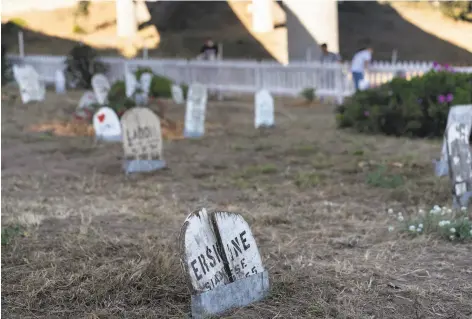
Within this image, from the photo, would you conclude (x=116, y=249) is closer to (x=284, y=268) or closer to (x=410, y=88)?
(x=284, y=268)

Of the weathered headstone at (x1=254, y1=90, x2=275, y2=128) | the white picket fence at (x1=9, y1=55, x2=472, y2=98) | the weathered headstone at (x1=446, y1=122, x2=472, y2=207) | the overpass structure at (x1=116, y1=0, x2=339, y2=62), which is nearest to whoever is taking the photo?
the weathered headstone at (x1=446, y1=122, x2=472, y2=207)

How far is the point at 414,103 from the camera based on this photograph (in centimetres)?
907

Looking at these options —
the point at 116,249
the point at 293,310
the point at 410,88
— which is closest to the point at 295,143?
the point at 410,88

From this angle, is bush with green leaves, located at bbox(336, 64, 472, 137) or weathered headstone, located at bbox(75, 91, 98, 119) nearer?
bush with green leaves, located at bbox(336, 64, 472, 137)

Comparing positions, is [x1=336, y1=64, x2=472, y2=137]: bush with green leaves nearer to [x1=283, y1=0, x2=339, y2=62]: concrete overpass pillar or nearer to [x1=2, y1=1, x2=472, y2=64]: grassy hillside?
[x1=283, y1=0, x2=339, y2=62]: concrete overpass pillar

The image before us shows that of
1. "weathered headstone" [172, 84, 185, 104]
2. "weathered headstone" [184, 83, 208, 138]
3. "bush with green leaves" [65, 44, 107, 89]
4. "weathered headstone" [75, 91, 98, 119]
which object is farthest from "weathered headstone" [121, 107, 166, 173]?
"bush with green leaves" [65, 44, 107, 89]

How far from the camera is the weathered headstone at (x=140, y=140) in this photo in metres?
6.67

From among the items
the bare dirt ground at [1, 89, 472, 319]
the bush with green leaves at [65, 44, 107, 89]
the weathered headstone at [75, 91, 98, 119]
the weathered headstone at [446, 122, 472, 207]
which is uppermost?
the bush with green leaves at [65, 44, 107, 89]

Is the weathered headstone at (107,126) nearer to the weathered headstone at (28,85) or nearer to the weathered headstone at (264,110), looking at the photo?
the weathered headstone at (264,110)

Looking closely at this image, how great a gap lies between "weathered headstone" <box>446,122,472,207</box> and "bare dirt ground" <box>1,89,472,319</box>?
0.33m

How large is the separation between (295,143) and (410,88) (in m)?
2.06

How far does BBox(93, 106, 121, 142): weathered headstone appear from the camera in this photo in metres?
8.97

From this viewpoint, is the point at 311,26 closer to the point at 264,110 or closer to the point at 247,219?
the point at 264,110

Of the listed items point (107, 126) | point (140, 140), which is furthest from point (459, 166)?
point (107, 126)
